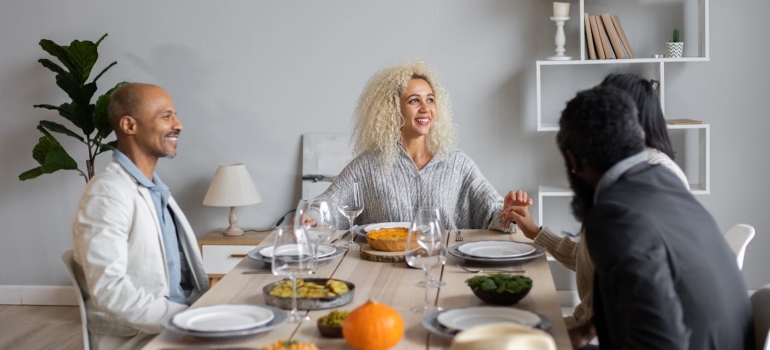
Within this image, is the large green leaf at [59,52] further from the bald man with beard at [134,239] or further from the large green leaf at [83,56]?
the bald man with beard at [134,239]

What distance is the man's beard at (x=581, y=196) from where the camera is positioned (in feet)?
6.44

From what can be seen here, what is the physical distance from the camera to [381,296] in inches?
89.1

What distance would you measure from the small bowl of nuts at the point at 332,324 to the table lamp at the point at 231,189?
114 inches

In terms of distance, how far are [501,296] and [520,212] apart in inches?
36.7

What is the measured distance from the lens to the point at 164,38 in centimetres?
497

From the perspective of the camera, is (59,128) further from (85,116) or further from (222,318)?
(222,318)

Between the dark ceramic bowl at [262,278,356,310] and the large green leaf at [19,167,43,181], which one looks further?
the large green leaf at [19,167,43,181]

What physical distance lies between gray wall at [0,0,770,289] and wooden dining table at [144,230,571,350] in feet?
6.26

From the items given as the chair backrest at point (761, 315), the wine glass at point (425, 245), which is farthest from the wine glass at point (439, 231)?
the chair backrest at point (761, 315)

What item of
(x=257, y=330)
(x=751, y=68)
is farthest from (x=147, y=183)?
(x=751, y=68)

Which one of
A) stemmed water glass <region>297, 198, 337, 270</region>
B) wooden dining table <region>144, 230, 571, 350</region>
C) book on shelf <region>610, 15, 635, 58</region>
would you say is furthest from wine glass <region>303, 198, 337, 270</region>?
book on shelf <region>610, 15, 635, 58</region>

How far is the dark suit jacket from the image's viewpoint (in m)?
1.70

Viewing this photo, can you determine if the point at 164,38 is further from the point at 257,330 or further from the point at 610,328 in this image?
the point at 610,328

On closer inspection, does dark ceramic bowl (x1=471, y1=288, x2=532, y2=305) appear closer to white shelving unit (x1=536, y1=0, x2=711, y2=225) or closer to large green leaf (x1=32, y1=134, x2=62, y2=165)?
white shelving unit (x1=536, y1=0, x2=711, y2=225)
